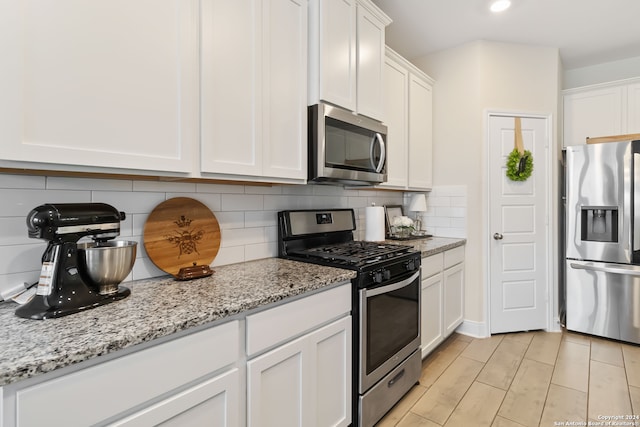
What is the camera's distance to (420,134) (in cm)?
304

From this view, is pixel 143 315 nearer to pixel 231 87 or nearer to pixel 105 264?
pixel 105 264

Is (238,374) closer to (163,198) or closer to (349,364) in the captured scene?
(349,364)

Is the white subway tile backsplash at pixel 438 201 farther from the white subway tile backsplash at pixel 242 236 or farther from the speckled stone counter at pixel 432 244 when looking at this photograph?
the white subway tile backsplash at pixel 242 236

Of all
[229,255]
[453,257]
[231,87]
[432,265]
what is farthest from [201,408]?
[453,257]

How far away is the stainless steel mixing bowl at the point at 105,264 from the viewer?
1053 millimetres

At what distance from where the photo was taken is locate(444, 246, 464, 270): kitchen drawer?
2678 millimetres

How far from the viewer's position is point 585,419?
1.81 m

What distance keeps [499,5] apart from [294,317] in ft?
8.92

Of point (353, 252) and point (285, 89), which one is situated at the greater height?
point (285, 89)

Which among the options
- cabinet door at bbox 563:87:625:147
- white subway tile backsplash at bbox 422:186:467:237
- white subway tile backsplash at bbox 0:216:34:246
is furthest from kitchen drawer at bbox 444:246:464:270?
white subway tile backsplash at bbox 0:216:34:246

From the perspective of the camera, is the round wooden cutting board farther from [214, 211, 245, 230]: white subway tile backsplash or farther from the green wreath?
the green wreath

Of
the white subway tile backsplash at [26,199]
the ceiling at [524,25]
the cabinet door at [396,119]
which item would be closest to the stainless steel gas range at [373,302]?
the cabinet door at [396,119]

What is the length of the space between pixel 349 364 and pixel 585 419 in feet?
4.69

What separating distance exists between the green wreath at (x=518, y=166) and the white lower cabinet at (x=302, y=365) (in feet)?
7.50
